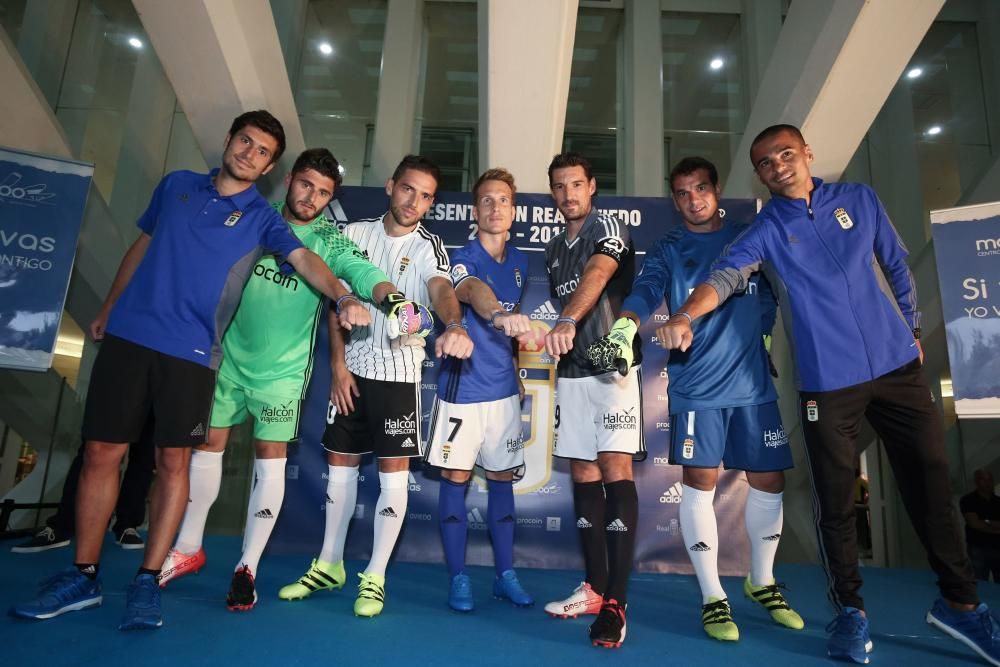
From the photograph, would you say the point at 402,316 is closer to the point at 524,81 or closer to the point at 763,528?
the point at 763,528

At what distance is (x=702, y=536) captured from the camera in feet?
8.51

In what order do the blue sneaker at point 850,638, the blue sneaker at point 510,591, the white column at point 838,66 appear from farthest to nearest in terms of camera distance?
the white column at point 838,66 → the blue sneaker at point 510,591 → the blue sneaker at point 850,638

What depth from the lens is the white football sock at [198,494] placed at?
2867mm

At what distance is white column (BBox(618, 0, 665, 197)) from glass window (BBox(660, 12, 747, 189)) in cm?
32

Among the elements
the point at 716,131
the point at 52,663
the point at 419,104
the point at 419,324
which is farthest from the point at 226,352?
the point at 716,131

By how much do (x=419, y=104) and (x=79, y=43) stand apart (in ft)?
13.8

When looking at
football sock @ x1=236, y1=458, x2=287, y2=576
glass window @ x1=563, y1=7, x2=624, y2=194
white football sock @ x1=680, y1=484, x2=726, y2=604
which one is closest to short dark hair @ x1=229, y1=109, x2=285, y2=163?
football sock @ x1=236, y1=458, x2=287, y2=576

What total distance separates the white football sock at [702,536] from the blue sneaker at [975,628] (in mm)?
805

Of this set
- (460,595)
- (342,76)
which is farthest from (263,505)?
(342,76)

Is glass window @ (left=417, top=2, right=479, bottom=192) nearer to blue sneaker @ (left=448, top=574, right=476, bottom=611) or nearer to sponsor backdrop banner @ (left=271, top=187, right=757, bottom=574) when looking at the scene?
sponsor backdrop banner @ (left=271, top=187, right=757, bottom=574)

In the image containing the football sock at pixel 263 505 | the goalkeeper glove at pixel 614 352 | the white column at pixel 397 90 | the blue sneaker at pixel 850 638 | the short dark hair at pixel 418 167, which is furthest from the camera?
the white column at pixel 397 90

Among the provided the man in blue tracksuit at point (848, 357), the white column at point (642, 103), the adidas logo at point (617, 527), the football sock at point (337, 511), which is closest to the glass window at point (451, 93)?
the white column at point (642, 103)

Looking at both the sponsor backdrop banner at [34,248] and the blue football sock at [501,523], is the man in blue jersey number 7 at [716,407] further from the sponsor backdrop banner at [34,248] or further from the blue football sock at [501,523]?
the sponsor backdrop banner at [34,248]

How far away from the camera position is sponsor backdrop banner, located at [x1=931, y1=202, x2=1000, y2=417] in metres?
4.02
